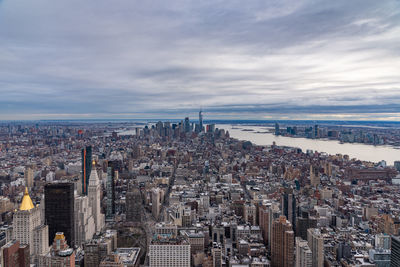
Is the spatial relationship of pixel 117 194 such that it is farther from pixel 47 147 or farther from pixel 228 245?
pixel 228 245

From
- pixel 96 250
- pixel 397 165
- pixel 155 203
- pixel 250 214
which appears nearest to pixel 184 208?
pixel 155 203

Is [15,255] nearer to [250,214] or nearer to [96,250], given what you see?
[96,250]

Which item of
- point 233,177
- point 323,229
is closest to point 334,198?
point 323,229

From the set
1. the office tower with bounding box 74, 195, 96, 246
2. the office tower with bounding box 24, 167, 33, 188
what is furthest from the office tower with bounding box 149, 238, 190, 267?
the office tower with bounding box 24, 167, 33, 188

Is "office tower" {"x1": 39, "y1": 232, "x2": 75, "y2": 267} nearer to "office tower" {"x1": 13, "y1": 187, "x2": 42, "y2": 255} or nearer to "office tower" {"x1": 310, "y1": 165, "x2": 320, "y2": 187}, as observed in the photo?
"office tower" {"x1": 13, "y1": 187, "x2": 42, "y2": 255}

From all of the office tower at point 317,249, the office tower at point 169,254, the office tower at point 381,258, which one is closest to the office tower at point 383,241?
the office tower at point 381,258

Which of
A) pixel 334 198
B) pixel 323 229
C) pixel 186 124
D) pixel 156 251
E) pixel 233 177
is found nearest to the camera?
pixel 156 251

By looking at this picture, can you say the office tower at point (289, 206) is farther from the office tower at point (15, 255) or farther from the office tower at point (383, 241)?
the office tower at point (15, 255)

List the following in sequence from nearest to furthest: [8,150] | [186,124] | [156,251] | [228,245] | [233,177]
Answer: [156,251], [228,245], [8,150], [233,177], [186,124]
